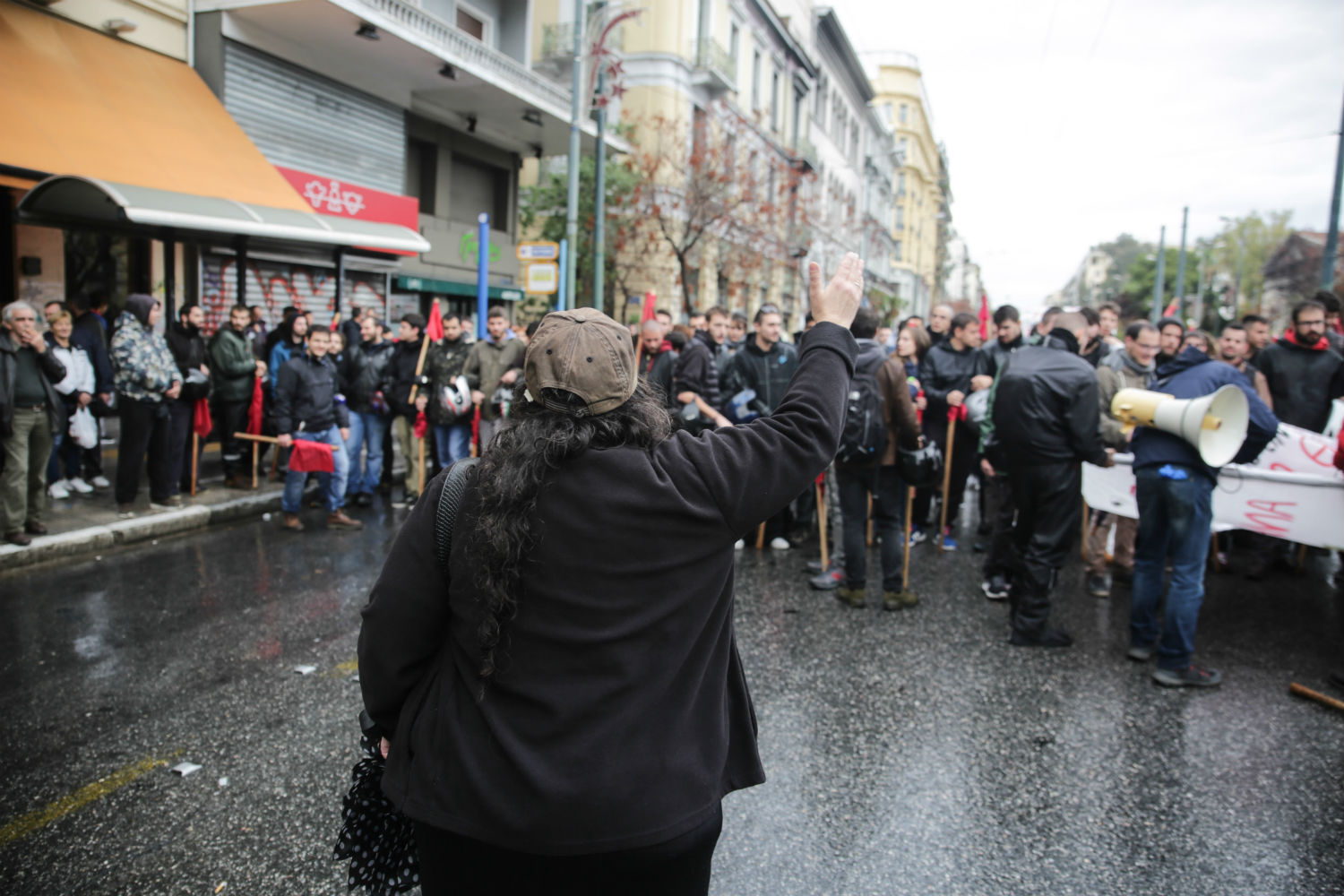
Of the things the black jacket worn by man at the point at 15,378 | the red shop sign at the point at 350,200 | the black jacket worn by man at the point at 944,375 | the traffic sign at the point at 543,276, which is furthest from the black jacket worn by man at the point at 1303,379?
the red shop sign at the point at 350,200

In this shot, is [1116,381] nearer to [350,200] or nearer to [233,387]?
[233,387]

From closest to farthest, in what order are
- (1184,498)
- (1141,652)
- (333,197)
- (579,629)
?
(579,629), (1184,498), (1141,652), (333,197)

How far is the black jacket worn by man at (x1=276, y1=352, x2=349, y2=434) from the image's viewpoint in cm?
784

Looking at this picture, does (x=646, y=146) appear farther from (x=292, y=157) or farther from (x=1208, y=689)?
(x=1208, y=689)

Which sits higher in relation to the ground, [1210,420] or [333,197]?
[333,197]

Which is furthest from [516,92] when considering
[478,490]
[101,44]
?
[478,490]

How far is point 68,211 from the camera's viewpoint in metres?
9.59

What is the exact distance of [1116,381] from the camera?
6770 mm

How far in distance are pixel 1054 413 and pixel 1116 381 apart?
6.32 ft

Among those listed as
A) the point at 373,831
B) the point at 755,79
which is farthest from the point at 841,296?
the point at 755,79

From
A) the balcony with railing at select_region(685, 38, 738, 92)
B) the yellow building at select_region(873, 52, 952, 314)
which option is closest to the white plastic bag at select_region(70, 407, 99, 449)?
the balcony with railing at select_region(685, 38, 738, 92)

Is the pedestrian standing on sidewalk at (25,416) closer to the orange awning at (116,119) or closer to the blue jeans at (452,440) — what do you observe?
the blue jeans at (452,440)

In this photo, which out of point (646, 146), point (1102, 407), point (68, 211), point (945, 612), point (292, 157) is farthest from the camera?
point (646, 146)

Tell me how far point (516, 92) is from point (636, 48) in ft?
37.9
